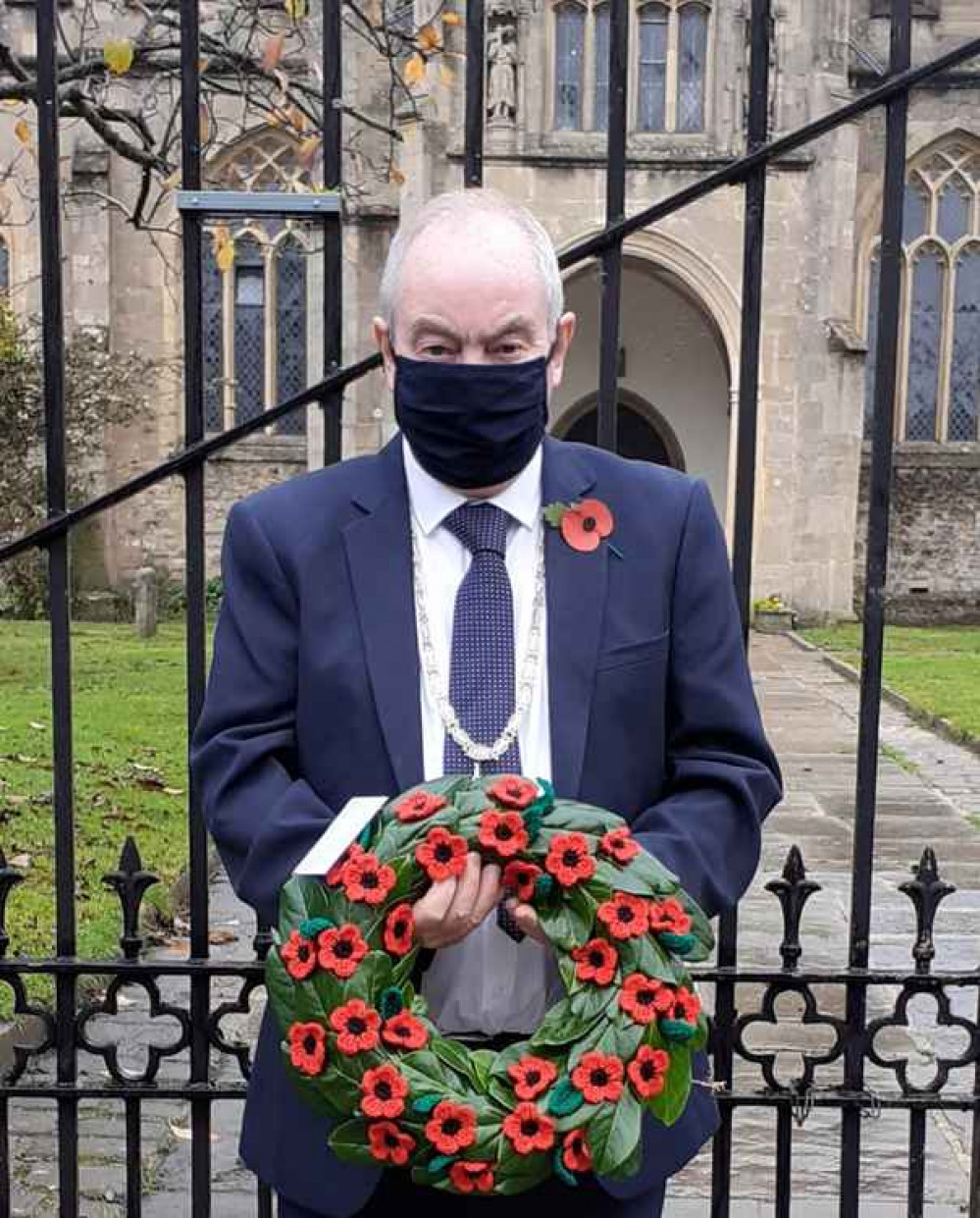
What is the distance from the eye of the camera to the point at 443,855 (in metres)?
1.78

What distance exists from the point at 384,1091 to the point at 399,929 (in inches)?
7.8

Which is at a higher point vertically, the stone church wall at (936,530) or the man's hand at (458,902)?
the man's hand at (458,902)

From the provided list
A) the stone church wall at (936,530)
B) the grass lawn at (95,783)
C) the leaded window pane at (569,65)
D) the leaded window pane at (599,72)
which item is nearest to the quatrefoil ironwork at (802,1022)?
the grass lawn at (95,783)

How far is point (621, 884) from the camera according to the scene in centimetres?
182

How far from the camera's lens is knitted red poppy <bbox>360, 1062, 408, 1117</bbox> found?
1.74 meters

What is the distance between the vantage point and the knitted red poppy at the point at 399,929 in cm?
181

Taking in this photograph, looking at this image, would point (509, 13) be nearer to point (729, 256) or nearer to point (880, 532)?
point (729, 256)

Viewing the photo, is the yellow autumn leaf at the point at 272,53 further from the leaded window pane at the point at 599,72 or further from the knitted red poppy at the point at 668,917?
the leaded window pane at the point at 599,72

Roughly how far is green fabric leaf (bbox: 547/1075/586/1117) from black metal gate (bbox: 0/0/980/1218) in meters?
0.94

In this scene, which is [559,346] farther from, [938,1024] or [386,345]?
[938,1024]

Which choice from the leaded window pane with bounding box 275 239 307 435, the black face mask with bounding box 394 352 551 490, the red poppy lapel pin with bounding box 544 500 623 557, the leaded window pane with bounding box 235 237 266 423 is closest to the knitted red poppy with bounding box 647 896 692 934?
the red poppy lapel pin with bounding box 544 500 623 557

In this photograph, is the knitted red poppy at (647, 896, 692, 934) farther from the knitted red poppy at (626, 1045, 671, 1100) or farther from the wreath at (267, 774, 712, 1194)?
the knitted red poppy at (626, 1045, 671, 1100)

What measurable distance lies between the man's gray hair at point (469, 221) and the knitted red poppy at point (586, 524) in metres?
0.26

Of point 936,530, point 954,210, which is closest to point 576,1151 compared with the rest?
point 936,530
